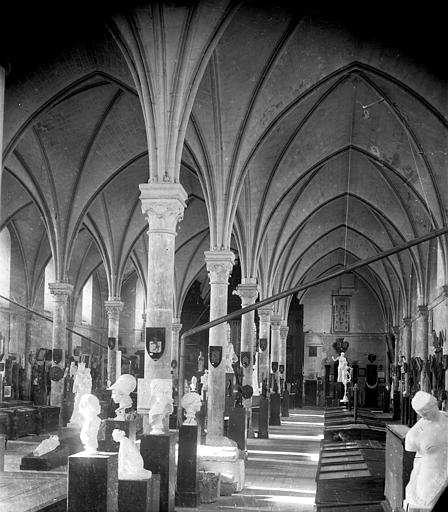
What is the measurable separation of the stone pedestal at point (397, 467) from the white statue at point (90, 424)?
3451 mm

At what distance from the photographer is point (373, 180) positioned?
2758 centimetres

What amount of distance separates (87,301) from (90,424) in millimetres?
32117

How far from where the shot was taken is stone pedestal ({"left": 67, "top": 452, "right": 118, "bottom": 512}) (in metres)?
7.79

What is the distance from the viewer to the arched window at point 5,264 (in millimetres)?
30453

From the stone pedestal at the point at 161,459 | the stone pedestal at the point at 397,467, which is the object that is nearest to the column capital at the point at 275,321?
the stone pedestal at the point at 161,459

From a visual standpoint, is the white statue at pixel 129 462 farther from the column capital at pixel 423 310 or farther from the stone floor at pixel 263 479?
the column capital at pixel 423 310

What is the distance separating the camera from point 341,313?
4556cm

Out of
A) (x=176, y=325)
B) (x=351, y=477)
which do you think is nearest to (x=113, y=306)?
(x=176, y=325)

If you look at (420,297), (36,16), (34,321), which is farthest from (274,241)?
(36,16)

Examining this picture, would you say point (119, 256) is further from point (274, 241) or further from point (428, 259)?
Result: point (428, 259)

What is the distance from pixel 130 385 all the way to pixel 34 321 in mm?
23136

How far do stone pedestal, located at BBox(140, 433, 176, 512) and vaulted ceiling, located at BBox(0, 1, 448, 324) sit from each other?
18.7 ft

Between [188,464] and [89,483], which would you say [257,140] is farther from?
[89,483]

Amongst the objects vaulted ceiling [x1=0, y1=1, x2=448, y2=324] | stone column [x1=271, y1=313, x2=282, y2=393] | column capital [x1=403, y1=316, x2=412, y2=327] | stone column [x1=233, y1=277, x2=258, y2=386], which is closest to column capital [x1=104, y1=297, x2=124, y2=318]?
vaulted ceiling [x1=0, y1=1, x2=448, y2=324]
